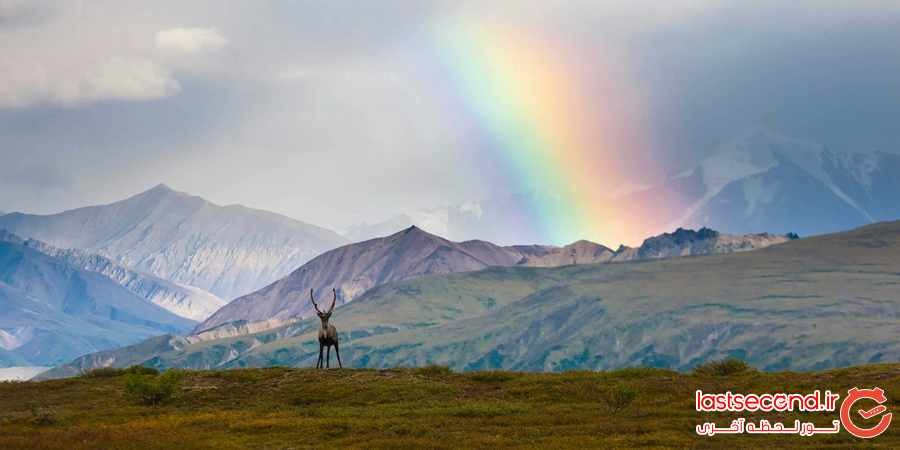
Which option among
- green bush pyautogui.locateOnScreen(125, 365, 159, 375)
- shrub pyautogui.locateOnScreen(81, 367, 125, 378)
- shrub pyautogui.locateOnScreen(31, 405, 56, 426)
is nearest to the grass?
shrub pyautogui.locateOnScreen(31, 405, 56, 426)

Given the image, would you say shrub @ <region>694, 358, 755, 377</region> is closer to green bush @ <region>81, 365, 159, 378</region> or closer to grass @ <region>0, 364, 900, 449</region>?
grass @ <region>0, 364, 900, 449</region>

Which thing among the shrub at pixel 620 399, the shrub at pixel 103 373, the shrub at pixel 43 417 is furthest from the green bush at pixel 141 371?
the shrub at pixel 620 399

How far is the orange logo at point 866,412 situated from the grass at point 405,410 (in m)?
0.75

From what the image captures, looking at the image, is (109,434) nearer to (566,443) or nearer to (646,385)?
(566,443)

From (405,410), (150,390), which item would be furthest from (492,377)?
(150,390)

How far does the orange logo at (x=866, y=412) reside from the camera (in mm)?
54656

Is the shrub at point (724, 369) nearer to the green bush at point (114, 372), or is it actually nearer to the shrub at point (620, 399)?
the shrub at point (620, 399)

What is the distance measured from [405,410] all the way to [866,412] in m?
24.5

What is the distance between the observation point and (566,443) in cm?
5353

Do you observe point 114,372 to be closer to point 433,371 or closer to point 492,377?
point 433,371

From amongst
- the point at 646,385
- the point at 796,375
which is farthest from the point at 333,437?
the point at 796,375

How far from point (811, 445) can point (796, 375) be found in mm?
22677

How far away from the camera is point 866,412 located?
58.6m

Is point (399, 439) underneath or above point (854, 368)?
underneath
